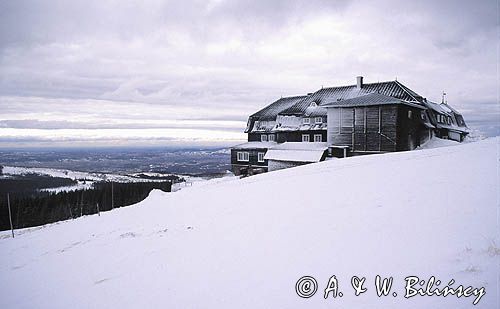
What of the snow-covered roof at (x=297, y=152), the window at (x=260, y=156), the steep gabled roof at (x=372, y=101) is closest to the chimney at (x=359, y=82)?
the steep gabled roof at (x=372, y=101)

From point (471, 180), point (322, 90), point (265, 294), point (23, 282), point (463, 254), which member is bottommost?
point (23, 282)

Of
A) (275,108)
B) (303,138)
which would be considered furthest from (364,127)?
(275,108)

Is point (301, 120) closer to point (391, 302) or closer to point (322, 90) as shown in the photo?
point (322, 90)

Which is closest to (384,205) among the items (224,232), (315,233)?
(315,233)

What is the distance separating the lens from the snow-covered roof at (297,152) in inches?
1374

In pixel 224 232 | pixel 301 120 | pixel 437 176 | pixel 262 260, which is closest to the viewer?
pixel 262 260

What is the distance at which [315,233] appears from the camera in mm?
8297

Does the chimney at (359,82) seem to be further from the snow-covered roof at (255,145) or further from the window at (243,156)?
the window at (243,156)

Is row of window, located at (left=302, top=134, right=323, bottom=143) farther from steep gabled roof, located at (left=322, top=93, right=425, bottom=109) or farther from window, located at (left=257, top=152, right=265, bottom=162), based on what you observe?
window, located at (left=257, top=152, right=265, bottom=162)

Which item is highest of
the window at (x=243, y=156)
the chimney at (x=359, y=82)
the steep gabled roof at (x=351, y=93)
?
the chimney at (x=359, y=82)

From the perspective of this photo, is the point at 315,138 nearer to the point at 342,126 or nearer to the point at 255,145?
the point at 342,126

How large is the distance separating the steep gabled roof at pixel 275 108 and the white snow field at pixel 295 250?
106ft

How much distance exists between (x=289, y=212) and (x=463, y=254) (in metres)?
5.51

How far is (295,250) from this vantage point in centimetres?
755
